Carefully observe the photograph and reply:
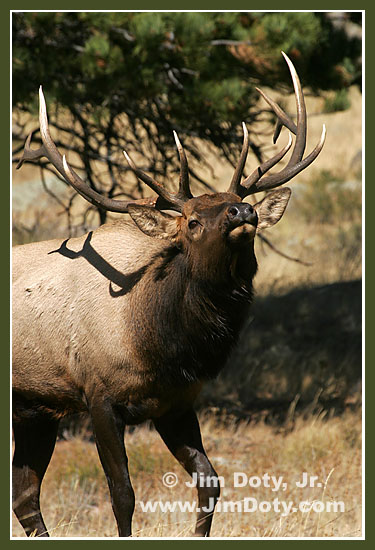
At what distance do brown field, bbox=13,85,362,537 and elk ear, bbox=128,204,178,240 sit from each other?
192 centimetres

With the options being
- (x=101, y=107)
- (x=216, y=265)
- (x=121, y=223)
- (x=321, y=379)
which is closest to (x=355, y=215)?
(x=321, y=379)

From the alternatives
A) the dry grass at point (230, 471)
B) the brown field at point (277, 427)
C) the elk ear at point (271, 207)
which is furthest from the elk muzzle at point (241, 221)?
the dry grass at point (230, 471)

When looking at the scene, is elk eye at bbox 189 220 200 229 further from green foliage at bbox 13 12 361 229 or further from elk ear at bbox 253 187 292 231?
green foliage at bbox 13 12 361 229

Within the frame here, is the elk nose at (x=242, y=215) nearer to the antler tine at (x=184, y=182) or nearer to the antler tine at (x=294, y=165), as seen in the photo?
the antler tine at (x=184, y=182)

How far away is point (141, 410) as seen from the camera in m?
5.52

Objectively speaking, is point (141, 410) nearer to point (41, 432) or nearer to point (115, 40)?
point (41, 432)

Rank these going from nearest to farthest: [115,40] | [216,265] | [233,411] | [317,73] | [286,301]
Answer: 1. [216,265]
2. [115,40]
3. [317,73]
4. [233,411]
5. [286,301]

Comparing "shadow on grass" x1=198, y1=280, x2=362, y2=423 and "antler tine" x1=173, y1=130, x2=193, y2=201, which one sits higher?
"antler tine" x1=173, y1=130, x2=193, y2=201

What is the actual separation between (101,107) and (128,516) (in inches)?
156

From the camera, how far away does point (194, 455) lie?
575cm

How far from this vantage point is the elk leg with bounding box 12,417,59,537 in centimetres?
629
